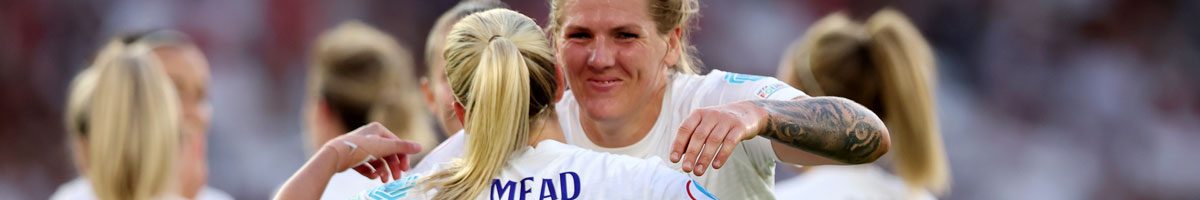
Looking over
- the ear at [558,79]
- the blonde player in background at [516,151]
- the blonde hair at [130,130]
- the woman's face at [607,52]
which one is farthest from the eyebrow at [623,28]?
the blonde hair at [130,130]

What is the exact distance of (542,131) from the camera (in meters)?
2.19

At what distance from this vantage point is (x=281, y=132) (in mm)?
7121

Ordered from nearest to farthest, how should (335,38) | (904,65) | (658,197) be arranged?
(658,197) < (904,65) < (335,38)

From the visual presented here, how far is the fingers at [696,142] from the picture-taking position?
6.05ft

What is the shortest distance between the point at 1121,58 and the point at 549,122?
6.29 metres

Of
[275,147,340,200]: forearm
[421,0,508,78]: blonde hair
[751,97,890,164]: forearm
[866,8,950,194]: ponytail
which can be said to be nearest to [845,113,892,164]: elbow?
[751,97,890,164]: forearm

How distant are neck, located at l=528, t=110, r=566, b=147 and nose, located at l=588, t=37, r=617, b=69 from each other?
45 centimetres

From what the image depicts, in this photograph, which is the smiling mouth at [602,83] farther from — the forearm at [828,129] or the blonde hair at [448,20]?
the blonde hair at [448,20]

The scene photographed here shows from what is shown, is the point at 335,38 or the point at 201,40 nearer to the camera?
the point at 335,38

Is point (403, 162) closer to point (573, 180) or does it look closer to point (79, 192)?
point (573, 180)

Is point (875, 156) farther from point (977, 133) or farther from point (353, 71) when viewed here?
point (977, 133)

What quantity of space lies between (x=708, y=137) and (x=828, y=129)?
418 mm

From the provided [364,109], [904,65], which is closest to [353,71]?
[364,109]

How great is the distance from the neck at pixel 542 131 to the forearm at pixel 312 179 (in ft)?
1.70
